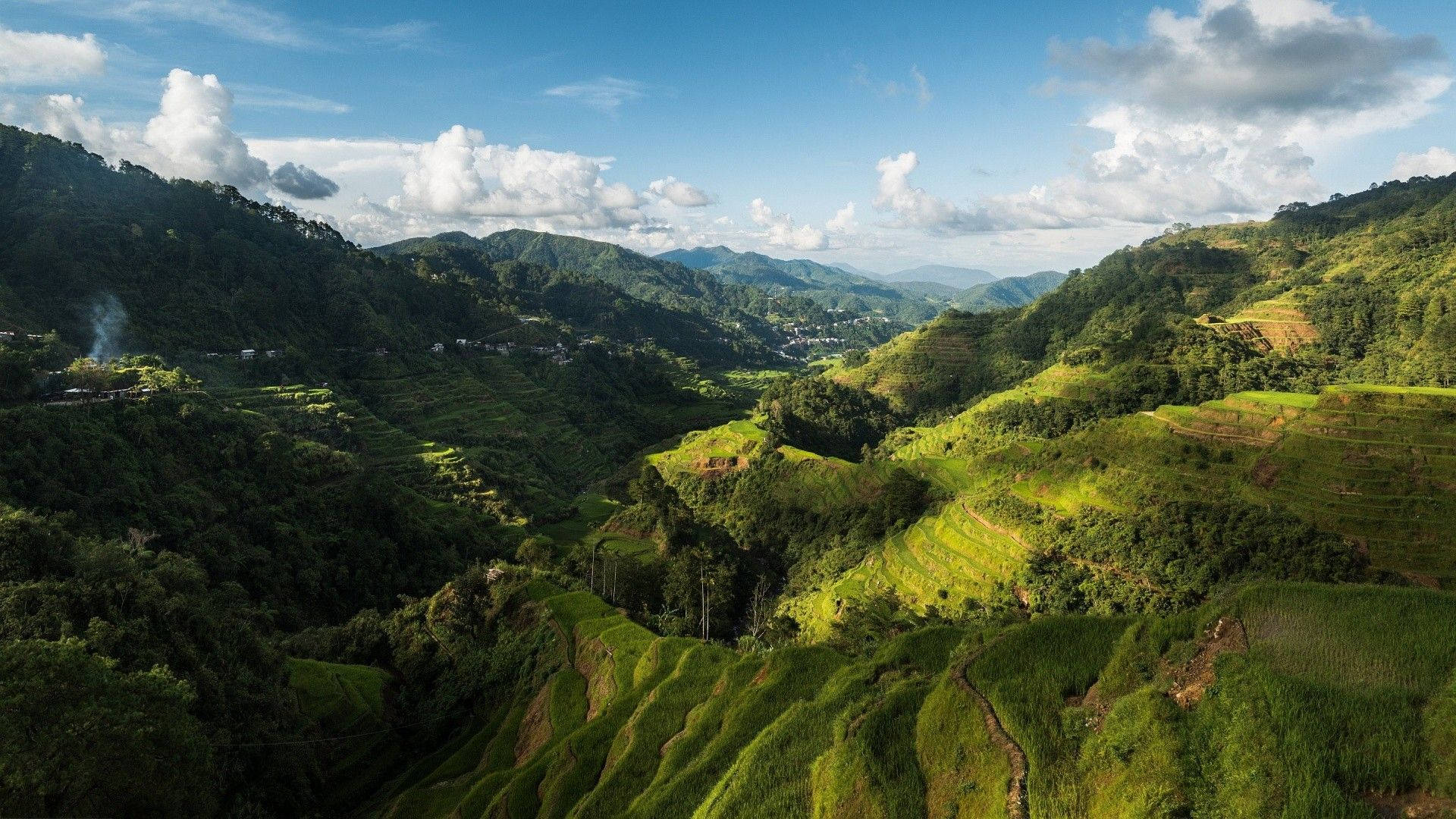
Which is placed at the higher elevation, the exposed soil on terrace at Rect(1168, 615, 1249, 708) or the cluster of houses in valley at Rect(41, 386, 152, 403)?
the exposed soil on terrace at Rect(1168, 615, 1249, 708)

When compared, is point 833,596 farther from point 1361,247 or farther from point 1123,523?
point 1361,247

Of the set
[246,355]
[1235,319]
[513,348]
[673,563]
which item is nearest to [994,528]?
[673,563]

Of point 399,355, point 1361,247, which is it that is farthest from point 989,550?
point 1361,247

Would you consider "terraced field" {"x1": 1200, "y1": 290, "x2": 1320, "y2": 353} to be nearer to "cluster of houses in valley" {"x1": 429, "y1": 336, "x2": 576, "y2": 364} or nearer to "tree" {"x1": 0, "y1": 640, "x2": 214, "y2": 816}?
"tree" {"x1": 0, "y1": 640, "x2": 214, "y2": 816}

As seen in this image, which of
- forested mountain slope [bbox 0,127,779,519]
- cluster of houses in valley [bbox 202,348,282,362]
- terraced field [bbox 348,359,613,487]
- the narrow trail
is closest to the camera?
the narrow trail

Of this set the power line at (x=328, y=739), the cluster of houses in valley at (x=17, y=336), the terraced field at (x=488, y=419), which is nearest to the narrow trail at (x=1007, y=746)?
the power line at (x=328, y=739)

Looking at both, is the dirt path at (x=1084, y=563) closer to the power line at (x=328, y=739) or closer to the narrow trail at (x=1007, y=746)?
the narrow trail at (x=1007, y=746)

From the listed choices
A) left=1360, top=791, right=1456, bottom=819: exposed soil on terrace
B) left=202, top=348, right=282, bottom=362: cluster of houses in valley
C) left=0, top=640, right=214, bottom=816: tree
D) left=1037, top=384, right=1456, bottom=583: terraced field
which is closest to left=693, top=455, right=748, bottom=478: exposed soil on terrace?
left=1037, top=384, right=1456, bottom=583: terraced field
